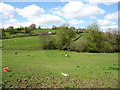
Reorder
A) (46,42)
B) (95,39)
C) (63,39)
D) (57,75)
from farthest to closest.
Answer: (46,42) → (63,39) → (95,39) → (57,75)

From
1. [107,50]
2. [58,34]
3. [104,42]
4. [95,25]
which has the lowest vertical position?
[107,50]

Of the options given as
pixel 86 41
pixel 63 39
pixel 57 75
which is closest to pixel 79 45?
pixel 86 41

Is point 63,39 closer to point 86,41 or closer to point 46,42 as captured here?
point 46,42

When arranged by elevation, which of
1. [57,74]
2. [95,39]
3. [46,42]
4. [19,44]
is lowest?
[57,74]

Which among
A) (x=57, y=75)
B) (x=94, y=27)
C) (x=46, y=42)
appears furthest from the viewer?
(x=46, y=42)

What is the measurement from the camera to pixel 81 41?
1731 inches

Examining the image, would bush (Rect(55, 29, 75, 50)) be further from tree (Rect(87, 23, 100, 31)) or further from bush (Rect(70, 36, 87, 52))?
tree (Rect(87, 23, 100, 31))

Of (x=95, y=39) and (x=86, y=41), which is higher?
(x=95, y=39)

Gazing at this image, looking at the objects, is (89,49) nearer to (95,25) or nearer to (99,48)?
(99,48)

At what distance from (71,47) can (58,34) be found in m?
7.62

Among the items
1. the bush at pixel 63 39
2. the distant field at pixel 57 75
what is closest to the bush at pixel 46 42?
the bush at pixel 63 39

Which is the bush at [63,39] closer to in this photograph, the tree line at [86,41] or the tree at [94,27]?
the tree line at [86,41]

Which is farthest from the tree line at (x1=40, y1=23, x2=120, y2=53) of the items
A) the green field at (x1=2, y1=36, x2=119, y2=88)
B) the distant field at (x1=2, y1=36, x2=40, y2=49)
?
the green field at (x1=2, y1=36, x2=119, y2=88)

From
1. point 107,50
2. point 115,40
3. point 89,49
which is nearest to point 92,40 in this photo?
point 89,49
